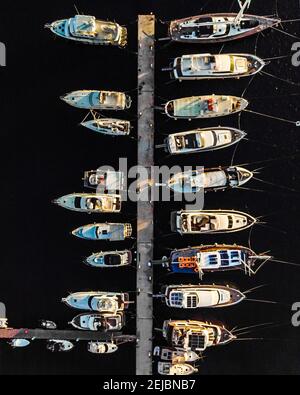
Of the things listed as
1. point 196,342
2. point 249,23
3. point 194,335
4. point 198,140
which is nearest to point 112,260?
point 194,335

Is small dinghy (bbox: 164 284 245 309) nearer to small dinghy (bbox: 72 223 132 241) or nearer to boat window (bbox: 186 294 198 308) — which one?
boat window (bbox: 186 294 198 308)

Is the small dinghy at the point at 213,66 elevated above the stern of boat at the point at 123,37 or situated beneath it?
situated beneath

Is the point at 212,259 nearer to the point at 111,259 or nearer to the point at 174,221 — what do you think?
the point at 174,221

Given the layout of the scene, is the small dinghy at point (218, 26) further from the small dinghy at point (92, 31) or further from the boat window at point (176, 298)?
the boat window at point (176, 298)

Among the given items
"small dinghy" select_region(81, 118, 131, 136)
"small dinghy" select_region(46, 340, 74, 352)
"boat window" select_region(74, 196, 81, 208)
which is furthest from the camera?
"small dinghy" select_region(46, 340, 74, 352)

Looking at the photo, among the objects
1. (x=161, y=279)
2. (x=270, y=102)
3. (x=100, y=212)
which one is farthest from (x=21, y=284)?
(x=270, y=102)

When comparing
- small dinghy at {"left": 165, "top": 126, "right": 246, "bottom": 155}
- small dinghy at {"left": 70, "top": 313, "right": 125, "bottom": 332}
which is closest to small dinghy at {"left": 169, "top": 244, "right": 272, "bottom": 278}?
small dinghy at {"left": 70, "top": 313, "right": 125, "bottom": 332}

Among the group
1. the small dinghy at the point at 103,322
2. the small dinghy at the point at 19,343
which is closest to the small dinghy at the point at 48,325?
the small dinghy at the point at 19,343
